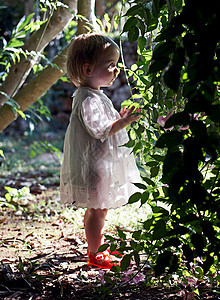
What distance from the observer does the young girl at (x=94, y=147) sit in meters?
1.88

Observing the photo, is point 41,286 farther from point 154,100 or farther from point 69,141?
point 154,100

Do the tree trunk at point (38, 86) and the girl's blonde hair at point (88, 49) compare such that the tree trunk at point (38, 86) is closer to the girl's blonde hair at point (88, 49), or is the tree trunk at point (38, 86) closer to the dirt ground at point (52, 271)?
the girl's blonde hair at point (88, 49)

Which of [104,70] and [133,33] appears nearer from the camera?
[133,33]

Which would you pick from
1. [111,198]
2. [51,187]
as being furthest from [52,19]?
[51,187]

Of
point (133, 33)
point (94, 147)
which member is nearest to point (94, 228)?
point (94, 147)

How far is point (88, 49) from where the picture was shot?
189 centimetres

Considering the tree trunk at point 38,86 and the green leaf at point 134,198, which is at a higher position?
the tree trunk at point 38,86

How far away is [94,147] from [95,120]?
5.4 inches

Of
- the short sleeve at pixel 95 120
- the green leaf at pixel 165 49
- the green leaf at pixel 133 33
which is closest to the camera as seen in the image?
the green leaf at pixel 165 49

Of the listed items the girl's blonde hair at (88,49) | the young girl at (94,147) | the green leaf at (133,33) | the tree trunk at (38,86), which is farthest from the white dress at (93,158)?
the tree trunk at (38,86)

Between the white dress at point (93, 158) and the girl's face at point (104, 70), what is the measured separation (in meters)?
0.06

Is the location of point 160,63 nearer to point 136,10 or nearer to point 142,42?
point 136,10

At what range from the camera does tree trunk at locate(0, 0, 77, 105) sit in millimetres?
2463

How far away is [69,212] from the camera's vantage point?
2.81m
